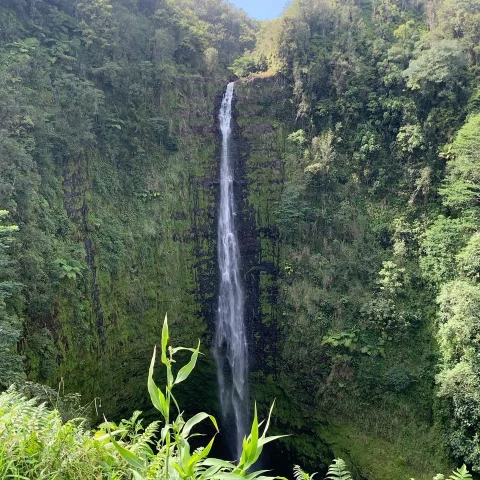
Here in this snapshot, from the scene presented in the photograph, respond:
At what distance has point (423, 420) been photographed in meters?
13.4

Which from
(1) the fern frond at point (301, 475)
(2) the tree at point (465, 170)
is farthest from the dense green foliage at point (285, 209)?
(1) the fern frond at point (301, 475)

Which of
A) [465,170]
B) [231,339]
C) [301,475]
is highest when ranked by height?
[465,170]

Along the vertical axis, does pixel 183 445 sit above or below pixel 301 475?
above

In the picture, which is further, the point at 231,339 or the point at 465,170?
the point at 231,339

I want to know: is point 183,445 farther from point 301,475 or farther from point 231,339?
point 231,339

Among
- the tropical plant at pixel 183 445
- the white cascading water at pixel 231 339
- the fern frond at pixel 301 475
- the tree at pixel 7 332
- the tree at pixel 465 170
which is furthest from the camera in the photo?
the white cascading water at pixel 231 339

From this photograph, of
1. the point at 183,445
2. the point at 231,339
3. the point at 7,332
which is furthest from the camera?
the point at 231,339

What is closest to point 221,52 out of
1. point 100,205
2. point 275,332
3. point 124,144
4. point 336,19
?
point 336,19

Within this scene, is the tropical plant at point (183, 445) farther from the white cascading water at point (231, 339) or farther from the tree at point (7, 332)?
the white cascading water at point (231, 339)

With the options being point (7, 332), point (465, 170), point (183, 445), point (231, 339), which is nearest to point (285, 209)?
point (231, 339)

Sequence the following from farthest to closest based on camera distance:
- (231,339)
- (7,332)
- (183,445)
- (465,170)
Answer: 1. (231,339)
2. (465,170)
3. (7,332)
4. (183,445)

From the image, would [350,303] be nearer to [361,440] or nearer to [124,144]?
[361,440]

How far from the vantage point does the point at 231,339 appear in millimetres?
18203

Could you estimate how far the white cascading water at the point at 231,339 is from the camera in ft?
Answer: 58.5
